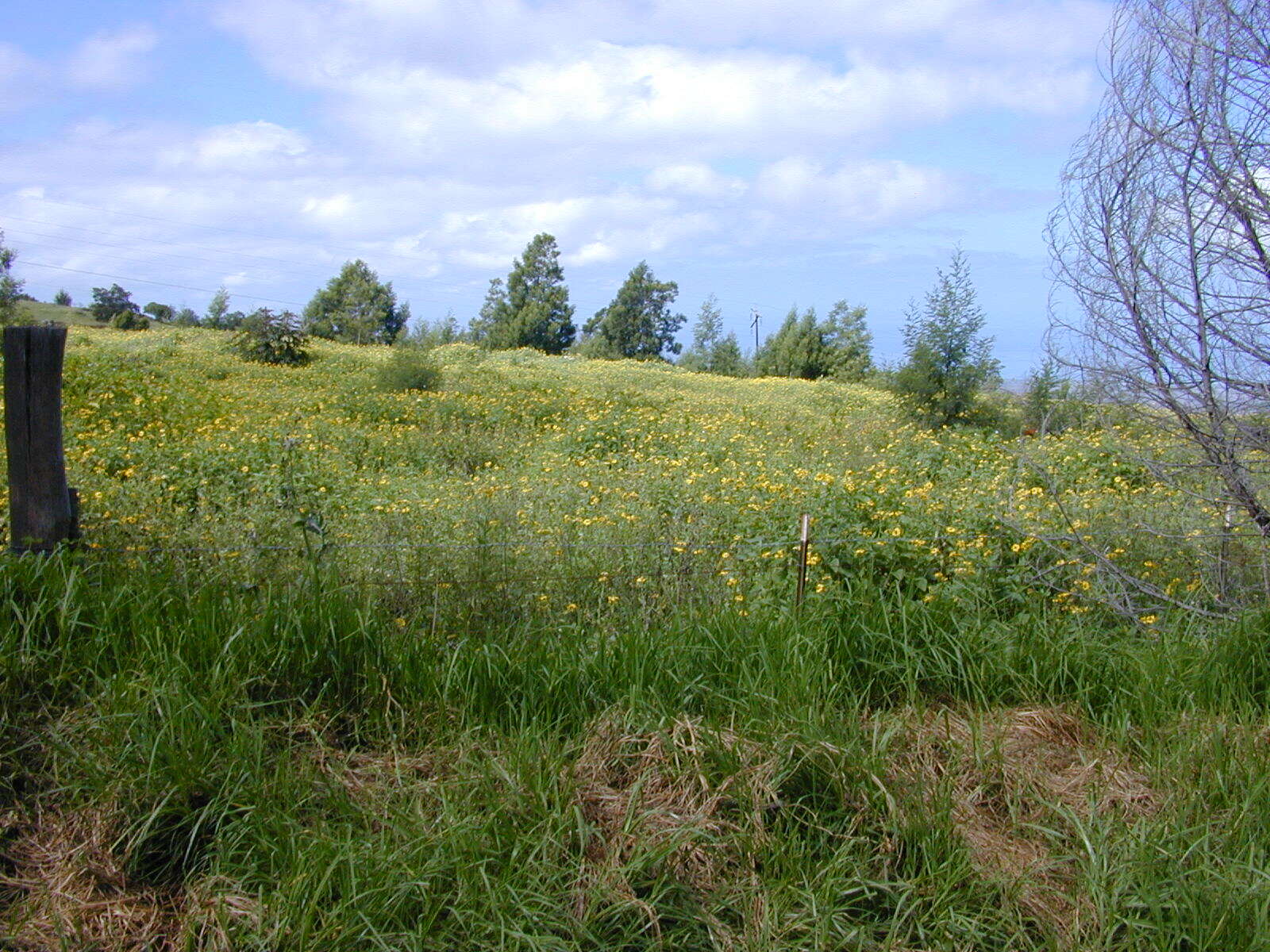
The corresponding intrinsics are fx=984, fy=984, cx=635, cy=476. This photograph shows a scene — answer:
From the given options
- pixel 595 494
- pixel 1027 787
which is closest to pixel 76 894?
pixel 1027 787

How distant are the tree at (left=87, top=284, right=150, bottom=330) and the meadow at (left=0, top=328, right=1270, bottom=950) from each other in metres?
36.7

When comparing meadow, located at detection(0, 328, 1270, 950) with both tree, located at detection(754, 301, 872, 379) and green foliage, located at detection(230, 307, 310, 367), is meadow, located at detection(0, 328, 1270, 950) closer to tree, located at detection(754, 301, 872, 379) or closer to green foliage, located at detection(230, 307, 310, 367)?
green foliage, located at detection(230, 307, 310, 367)

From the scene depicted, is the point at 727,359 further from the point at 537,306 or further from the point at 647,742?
the point at 647,742

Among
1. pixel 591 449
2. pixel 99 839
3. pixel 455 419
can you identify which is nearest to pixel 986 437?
pixel 591 449

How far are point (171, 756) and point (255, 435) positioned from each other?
25.7 feet

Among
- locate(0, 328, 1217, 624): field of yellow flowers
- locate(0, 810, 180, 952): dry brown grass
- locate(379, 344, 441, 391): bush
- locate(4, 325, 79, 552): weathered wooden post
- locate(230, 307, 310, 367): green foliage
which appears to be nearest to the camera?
locate(0, 810, 180, 952): dry brown grass

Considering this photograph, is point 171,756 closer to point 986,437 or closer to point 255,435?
point 255,435

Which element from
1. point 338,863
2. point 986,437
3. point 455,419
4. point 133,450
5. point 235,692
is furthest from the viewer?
point 986,437

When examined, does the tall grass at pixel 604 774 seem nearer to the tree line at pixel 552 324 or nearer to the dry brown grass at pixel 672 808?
the dry brown grass at pixel 672 808

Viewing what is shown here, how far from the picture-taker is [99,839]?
9.23ft

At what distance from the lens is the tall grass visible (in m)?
2.65

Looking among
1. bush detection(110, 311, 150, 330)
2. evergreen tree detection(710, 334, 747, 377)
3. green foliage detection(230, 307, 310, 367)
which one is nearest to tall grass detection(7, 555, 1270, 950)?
green foliage detection(230, 307, 310, 367)

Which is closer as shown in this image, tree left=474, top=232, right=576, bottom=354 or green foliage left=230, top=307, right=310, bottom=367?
green foliage left=230, top=307, right=310, bottom=367

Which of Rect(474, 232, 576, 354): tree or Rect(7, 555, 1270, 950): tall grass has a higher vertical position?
Rect(474, 232, 576, 354): tree
